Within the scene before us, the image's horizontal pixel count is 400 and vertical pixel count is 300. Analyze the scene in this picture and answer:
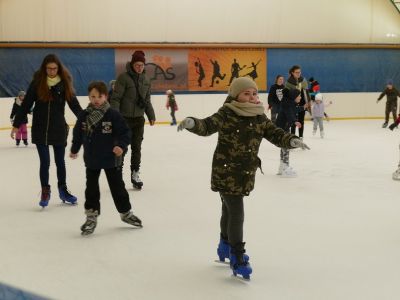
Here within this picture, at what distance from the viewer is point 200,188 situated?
6.25 metres

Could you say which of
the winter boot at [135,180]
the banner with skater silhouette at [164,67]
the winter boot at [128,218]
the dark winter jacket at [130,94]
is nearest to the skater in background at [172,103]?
the banner with skater silhouette at [164,67]

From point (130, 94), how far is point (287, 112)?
2.08 meters

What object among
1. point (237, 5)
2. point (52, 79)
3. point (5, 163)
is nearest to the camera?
point (52, 79)

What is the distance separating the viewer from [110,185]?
431 cm

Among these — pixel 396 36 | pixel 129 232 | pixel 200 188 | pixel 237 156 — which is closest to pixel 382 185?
pixel 200 188

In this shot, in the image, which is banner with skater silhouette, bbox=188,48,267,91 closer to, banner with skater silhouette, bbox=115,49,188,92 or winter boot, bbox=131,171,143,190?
banner with skater silhouette, bbox=115,49,188,92

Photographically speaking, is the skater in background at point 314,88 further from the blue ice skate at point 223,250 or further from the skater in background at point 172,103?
the blue ice skate at point 223,250

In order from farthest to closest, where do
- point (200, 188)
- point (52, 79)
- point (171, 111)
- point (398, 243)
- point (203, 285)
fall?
point (171, 111), point (200, 188), point (52, 79), point (398, 243), point (203, 285)

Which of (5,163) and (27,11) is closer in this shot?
(5,163)

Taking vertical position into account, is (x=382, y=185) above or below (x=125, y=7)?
below

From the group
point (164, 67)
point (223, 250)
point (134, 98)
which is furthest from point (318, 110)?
point (223, 250)

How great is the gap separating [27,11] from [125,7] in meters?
3.01

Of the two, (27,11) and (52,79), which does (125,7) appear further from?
(52,79)

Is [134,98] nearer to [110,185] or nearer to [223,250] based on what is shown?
[110,185]
